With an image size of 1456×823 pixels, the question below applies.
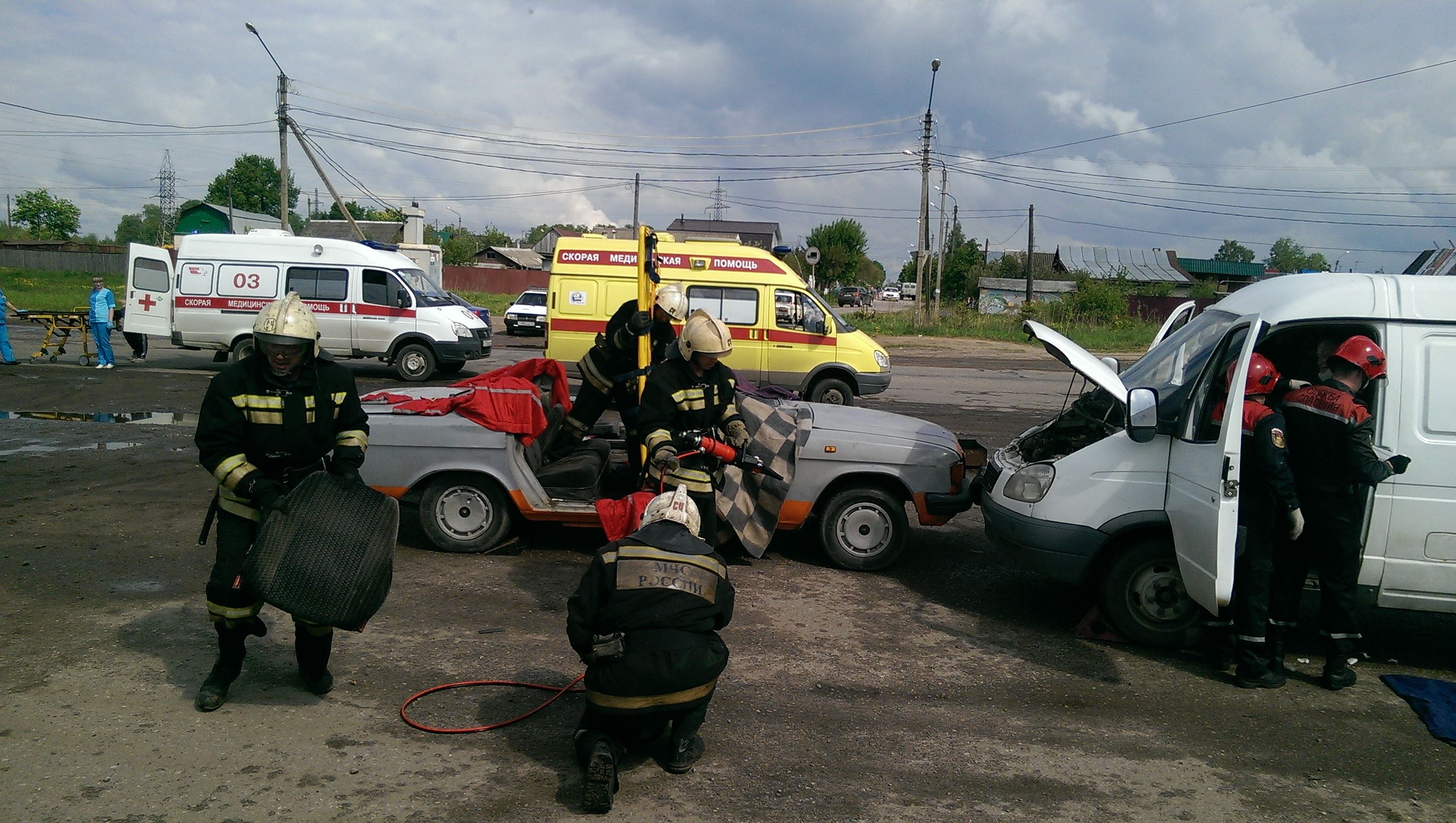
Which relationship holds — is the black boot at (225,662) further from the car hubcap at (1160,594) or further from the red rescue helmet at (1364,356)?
the red rescue helmet at (1364,356)

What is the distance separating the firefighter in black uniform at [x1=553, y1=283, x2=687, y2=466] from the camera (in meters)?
7.27

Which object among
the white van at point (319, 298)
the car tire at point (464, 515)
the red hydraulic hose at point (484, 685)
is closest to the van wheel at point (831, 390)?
the white van at point (319, 298)

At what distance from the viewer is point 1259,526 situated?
193 inches

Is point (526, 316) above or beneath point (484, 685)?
above

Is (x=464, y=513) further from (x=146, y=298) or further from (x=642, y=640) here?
(x=146, y=298)

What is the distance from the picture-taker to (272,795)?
349 centimetres

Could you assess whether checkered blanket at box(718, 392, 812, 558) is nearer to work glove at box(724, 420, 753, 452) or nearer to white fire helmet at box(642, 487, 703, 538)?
work glove at box(724, 420, 753, 452)

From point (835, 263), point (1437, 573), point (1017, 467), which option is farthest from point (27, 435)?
point (835, 263)

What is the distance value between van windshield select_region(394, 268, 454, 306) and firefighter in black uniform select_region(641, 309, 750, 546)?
44.1 ft

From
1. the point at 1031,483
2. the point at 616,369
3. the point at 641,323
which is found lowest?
the point at 1031,483

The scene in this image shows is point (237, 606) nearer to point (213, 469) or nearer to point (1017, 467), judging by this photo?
point (213, 469)

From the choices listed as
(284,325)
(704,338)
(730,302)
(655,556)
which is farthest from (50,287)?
(655,556)

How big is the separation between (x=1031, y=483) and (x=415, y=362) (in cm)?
1424

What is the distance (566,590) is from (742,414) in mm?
1684
